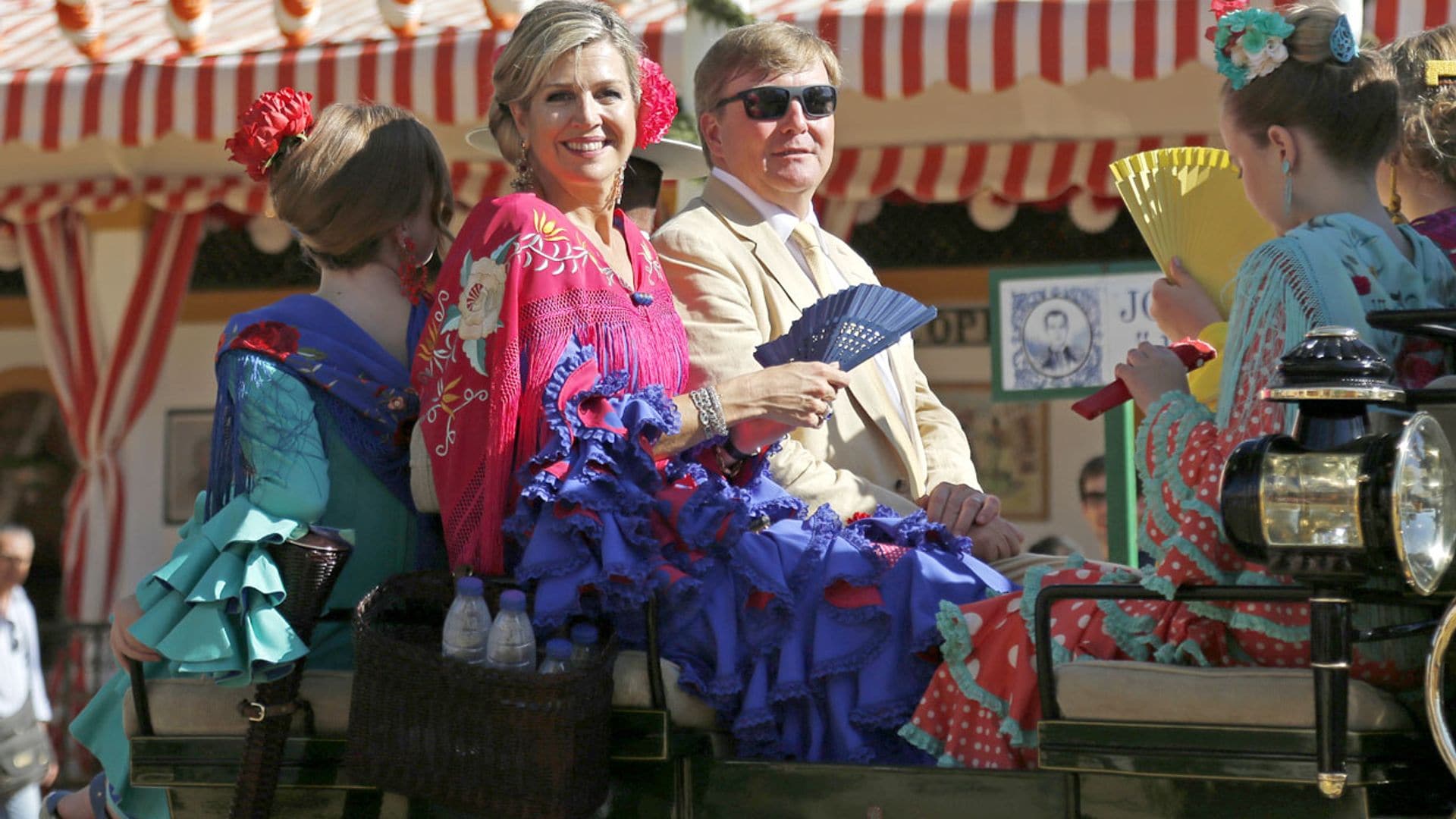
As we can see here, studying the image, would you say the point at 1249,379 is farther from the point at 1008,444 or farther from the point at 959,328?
the point at 1008,444

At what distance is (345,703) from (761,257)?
1.27m

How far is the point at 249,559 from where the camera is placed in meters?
3.07

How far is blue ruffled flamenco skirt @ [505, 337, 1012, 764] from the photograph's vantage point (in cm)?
293

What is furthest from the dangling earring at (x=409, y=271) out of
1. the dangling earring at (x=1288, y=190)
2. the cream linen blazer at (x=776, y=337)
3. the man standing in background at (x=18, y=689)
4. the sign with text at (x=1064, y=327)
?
the man standing in background at (x=18, y=689)

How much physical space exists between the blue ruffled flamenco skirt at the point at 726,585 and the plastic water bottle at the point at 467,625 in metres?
0.08

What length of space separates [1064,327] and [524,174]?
7.55ft

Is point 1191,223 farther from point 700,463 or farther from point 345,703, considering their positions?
point 345,703

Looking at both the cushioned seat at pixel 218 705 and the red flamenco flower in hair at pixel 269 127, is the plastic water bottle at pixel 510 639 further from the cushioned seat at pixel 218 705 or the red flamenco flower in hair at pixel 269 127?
the red flamenco flower in hair at pixel 269 127

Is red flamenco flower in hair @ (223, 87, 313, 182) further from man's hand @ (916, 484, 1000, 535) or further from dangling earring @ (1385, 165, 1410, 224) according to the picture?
dangling earring @ (1385, 165, 1410, 224)

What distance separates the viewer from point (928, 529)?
3227 millimetres

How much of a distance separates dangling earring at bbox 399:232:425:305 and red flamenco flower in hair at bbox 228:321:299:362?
0.94 feet

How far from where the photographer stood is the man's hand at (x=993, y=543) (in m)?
3.47

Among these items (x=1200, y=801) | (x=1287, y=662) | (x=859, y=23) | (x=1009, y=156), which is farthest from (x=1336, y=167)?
(x=1009, y=156)

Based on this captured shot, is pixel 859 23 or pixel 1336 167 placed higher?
pixel 859 23
